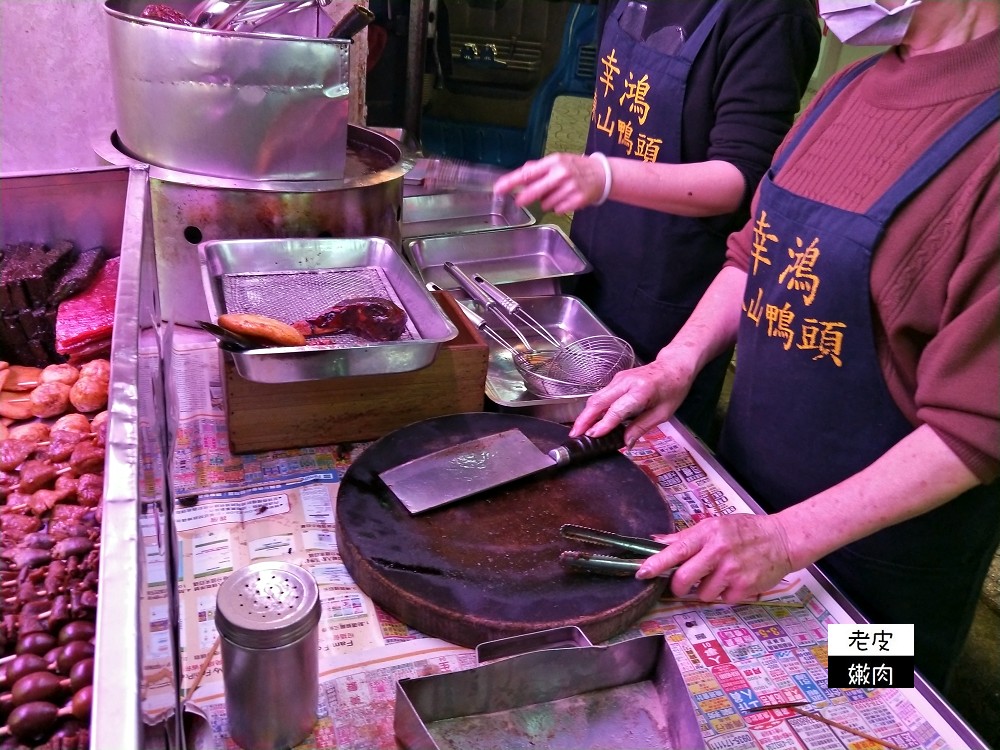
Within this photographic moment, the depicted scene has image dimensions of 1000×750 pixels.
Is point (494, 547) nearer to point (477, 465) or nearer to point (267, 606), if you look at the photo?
point (477, 465)

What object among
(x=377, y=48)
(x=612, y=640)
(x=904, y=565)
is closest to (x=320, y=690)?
(x=612, y=640)

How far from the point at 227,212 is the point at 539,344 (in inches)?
35.5

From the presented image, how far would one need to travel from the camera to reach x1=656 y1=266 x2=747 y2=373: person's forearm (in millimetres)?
1821

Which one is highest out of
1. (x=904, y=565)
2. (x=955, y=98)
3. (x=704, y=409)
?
(x=955, y=98)

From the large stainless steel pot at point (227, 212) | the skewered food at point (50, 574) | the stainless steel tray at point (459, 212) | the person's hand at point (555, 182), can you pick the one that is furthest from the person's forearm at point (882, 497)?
the stainless steel tray at point (459, 212)

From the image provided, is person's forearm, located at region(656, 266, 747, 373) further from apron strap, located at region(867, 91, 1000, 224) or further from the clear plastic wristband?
apron strap, located at region(867, 91, 1000, 224)

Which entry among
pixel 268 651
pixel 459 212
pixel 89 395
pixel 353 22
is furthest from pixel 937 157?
pixel 459 212

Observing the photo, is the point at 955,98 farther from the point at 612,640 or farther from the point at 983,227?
the point at 612,640

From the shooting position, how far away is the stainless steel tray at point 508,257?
2.37 meters

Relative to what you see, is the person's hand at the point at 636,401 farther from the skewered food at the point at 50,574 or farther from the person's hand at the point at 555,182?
the skewered food at the point at 50,574

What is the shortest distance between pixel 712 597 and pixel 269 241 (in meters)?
1.33

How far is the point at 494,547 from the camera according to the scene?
4.52 feet

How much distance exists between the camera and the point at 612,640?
132 cm

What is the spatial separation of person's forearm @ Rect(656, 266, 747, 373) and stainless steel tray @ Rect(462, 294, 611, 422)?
0.91 feet
